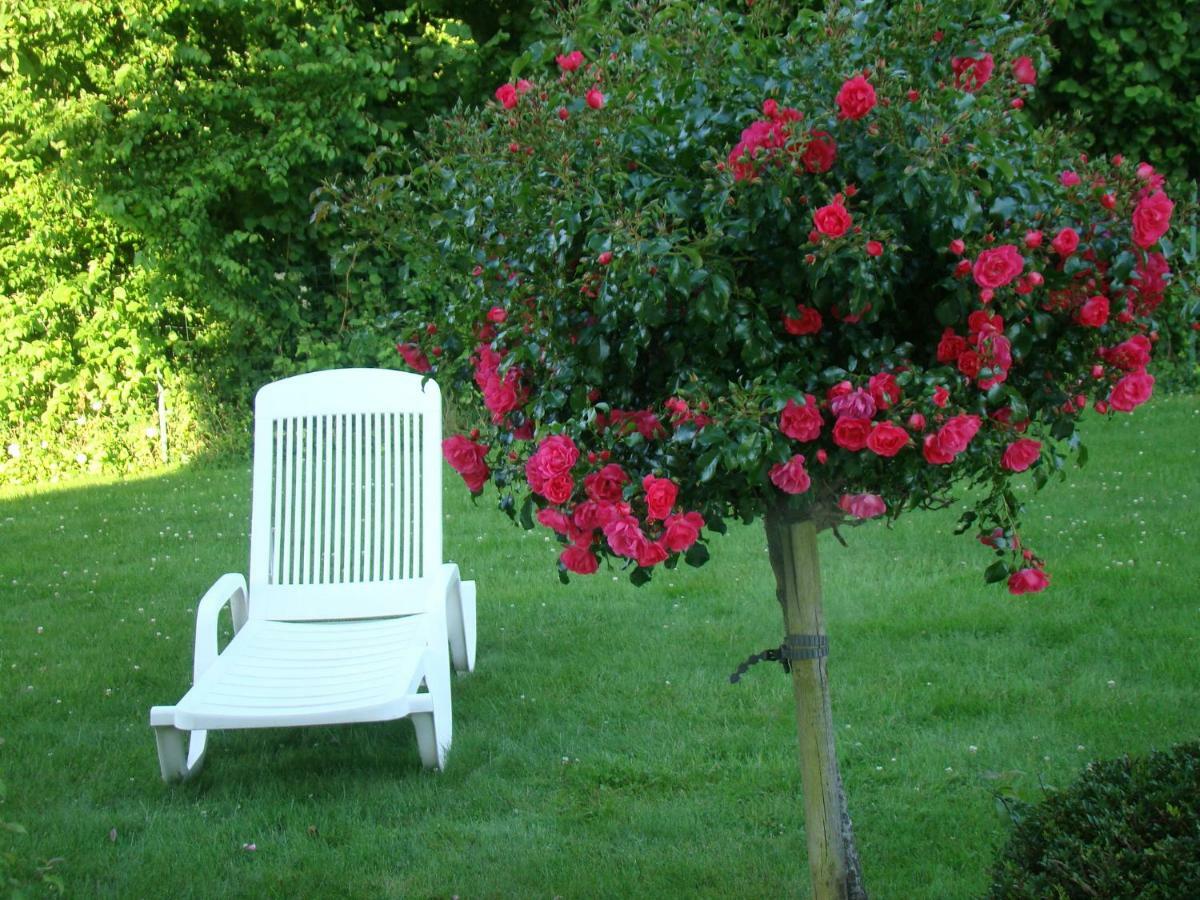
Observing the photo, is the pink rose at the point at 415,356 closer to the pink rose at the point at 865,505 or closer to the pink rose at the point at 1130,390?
the pink rose at the point at 865,505

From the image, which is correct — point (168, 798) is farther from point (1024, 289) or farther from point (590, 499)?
point (1024, 289)

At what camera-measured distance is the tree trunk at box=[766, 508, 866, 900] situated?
9.18 ft

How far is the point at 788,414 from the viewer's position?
85.7 inches

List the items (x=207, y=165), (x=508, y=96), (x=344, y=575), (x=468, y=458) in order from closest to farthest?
(x=508, y=96)
(x=468, y=458)
(x=344, y=575)
(x=207, y=165)

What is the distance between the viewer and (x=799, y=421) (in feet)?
7.13

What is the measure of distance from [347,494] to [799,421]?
3692mm

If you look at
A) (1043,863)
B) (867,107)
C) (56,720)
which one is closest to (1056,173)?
(867,107)

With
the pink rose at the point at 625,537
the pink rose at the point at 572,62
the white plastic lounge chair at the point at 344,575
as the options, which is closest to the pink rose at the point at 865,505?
the pink rose at the point at 625,537

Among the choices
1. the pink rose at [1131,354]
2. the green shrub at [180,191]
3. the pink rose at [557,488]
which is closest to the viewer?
the pink rose at [557,488]

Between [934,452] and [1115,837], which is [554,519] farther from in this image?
[1115,837]

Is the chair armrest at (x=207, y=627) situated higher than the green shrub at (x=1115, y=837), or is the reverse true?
the green shrub at (x=1115, y=837)

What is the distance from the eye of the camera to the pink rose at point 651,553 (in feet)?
7.19

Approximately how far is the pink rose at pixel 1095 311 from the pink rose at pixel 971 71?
0.40 metres

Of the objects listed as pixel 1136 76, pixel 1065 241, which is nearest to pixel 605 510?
pixel 1065 241
